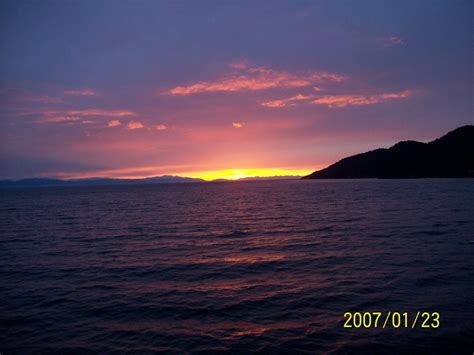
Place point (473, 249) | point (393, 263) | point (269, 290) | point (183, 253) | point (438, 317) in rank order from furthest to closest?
1. point (183, 253)
2. point (473, 249)
3. point (393, 263)
4. point (269, 290)
5. point (438, 317)

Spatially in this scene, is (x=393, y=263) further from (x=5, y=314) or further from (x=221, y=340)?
(x=5, y=314)

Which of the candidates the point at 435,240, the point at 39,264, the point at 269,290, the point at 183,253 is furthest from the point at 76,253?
the point at 435,240

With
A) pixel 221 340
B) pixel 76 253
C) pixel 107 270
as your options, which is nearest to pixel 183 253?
pixel 107 270

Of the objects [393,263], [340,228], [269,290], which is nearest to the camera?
[269,290]

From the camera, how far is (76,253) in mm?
26734

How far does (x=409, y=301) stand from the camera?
13719 mm

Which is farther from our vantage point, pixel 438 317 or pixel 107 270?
pixel 107 270

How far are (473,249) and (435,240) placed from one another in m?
3.60
